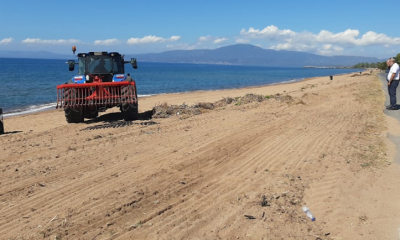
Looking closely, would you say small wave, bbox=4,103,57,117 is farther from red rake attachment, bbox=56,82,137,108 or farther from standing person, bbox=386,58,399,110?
standing person, bbox=386,58,399,110

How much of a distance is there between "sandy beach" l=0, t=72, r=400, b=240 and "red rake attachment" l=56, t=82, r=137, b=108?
2.12m

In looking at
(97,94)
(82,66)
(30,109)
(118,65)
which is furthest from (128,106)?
(30,109)

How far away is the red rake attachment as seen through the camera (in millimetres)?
11367

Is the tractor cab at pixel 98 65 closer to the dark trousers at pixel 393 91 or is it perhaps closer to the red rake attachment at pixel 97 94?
the red rake attachment at pixel 97 94

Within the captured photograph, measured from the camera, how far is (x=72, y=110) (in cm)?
1176

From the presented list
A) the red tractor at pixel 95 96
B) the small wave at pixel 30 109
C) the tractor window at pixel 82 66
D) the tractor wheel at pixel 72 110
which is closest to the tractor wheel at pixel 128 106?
the red tractor at pixel 95 96

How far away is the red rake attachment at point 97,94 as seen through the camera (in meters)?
11.4

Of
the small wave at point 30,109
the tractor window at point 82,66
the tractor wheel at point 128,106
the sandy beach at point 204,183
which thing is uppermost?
the tractor window at point 82,66

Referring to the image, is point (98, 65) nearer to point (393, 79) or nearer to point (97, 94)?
point (97, 94)

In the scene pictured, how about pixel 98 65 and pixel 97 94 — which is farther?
pixel 98 65

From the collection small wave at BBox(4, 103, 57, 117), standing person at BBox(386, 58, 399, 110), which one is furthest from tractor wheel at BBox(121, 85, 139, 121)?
small wave at BBox(4, 103, 57, 117)

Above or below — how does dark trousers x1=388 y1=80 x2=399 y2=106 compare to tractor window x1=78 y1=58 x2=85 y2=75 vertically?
below

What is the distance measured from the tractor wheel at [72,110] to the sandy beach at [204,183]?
2.14m

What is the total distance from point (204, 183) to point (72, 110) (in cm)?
782
